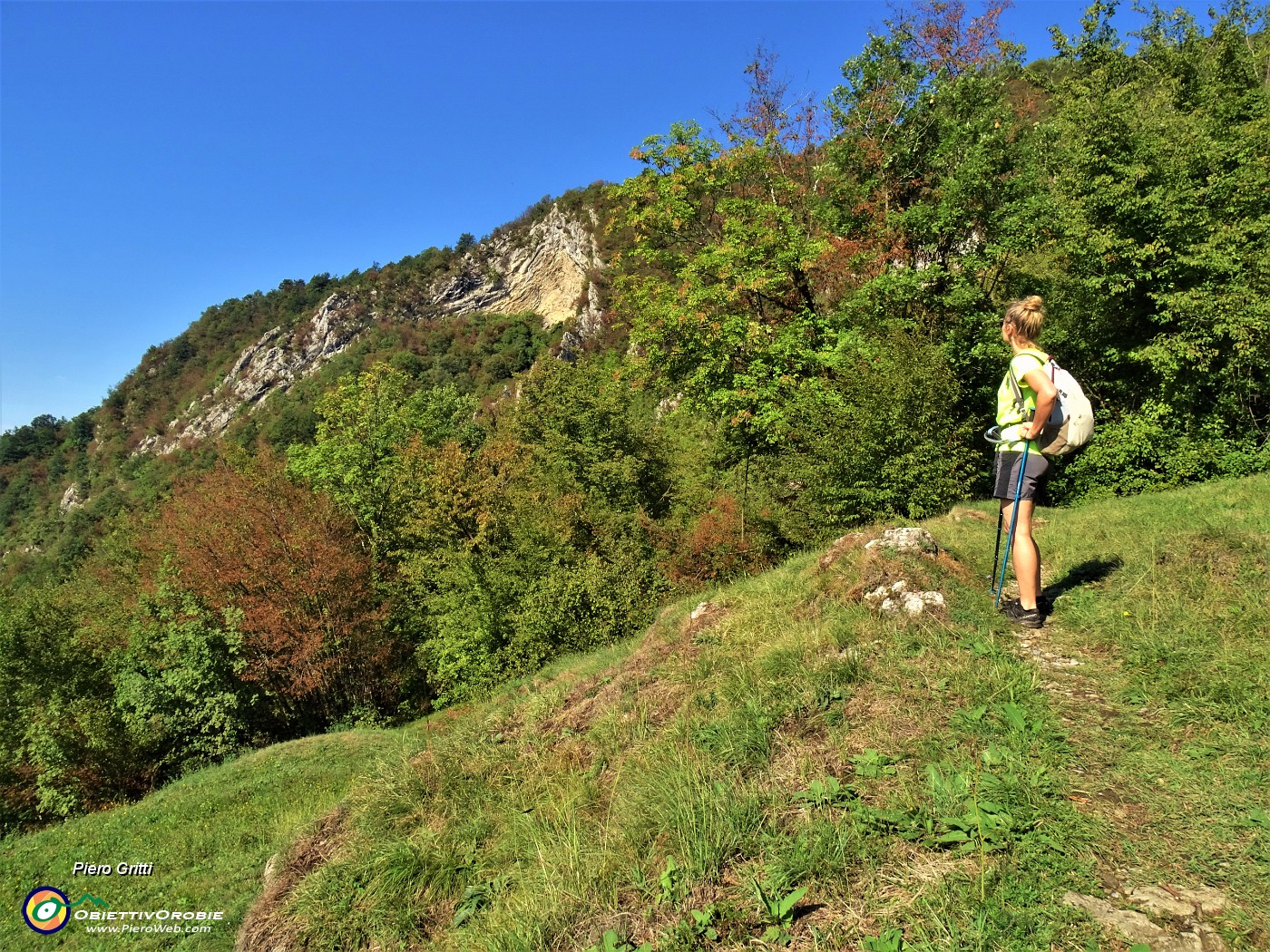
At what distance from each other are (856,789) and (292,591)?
24.8 m

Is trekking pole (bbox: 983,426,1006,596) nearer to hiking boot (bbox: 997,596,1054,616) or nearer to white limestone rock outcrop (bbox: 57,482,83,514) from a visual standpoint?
hiking boot (bbox: 997,596,1054,616)

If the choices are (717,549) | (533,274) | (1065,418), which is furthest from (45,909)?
(533,274)

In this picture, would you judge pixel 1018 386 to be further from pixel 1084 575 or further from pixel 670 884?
pixel 670 884

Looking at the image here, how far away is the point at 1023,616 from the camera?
16.6 ft

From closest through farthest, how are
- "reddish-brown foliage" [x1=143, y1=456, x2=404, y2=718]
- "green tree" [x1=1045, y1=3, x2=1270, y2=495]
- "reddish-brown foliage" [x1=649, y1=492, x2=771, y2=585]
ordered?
1. "green tree" [x1=1045, y1=3, x2=1270, y2=495]
2. "reddish-brown foliage" [x1=649, y1=492, x2=771, y2=585]
3. "reddish-brown foliage" [x1=143, y1=456, x2=404, y2=718]

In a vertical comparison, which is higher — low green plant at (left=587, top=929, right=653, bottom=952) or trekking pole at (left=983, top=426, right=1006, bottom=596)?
trekking pole at (left=983, top=426, right=1006, bottom=596)

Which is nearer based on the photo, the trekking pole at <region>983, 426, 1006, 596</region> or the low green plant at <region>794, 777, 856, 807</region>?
the low green plant at <region>794, 777, 856, 807</region>

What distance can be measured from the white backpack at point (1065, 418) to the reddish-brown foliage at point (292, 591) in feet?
77.7

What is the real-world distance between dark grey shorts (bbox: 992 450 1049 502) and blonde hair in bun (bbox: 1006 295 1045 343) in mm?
937

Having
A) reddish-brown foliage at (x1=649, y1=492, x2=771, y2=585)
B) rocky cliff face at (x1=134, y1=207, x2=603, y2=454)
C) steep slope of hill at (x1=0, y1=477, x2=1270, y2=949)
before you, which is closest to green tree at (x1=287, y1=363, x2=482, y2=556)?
reddish-brown foliage at (x1=649, y1=492, x2=771, y2=585)

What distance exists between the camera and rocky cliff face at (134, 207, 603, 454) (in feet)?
390

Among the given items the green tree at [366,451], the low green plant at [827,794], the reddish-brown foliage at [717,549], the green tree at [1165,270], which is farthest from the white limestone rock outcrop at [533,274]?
the low green plant at [827,794]

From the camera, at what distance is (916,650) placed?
188 inches

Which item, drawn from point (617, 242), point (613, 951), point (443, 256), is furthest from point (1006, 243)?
point (443, 256)
